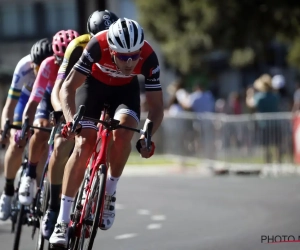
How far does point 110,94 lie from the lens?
9266mm

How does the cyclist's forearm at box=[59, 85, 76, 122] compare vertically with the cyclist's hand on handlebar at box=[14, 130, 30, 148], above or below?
above

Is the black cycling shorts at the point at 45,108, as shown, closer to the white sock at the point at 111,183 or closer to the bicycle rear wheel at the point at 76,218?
the white sock at the point at 111,183

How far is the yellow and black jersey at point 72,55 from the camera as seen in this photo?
9.46 metres

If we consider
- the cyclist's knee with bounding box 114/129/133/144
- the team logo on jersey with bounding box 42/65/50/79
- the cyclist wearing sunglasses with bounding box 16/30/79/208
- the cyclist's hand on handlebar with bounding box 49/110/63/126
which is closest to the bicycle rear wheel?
the cyclist's knee with bounding box 114/129/133/144

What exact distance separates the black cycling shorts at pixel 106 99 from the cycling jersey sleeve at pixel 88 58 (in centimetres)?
42

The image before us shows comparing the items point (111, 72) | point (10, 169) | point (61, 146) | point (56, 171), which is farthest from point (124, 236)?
point (111, 72)

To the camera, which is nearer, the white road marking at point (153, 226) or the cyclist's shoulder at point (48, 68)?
the cyclist's shoulder at point (48, 68)

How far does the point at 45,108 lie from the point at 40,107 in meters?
0.06

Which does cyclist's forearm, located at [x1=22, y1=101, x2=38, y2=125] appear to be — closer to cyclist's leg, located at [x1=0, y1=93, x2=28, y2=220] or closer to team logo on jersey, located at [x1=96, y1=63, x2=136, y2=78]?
cyclist's leg, located at [x1=0, y1=93, x2=28, y2=220]

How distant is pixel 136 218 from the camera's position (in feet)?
45.1

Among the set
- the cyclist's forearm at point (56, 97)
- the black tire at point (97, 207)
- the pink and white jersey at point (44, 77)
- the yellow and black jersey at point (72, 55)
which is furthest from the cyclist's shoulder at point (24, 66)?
A: the black tire at point (97, 207)

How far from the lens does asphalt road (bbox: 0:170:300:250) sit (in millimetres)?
10938

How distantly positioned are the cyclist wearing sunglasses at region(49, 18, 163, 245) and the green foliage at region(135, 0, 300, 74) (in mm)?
23415

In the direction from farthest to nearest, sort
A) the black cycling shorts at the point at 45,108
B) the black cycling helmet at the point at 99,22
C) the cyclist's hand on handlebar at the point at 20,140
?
the black cycling shorts at the point at 45,108, the cyclist's hand on handlebar at the point at 20,140, the black cycling helmet at the point at 99,22
